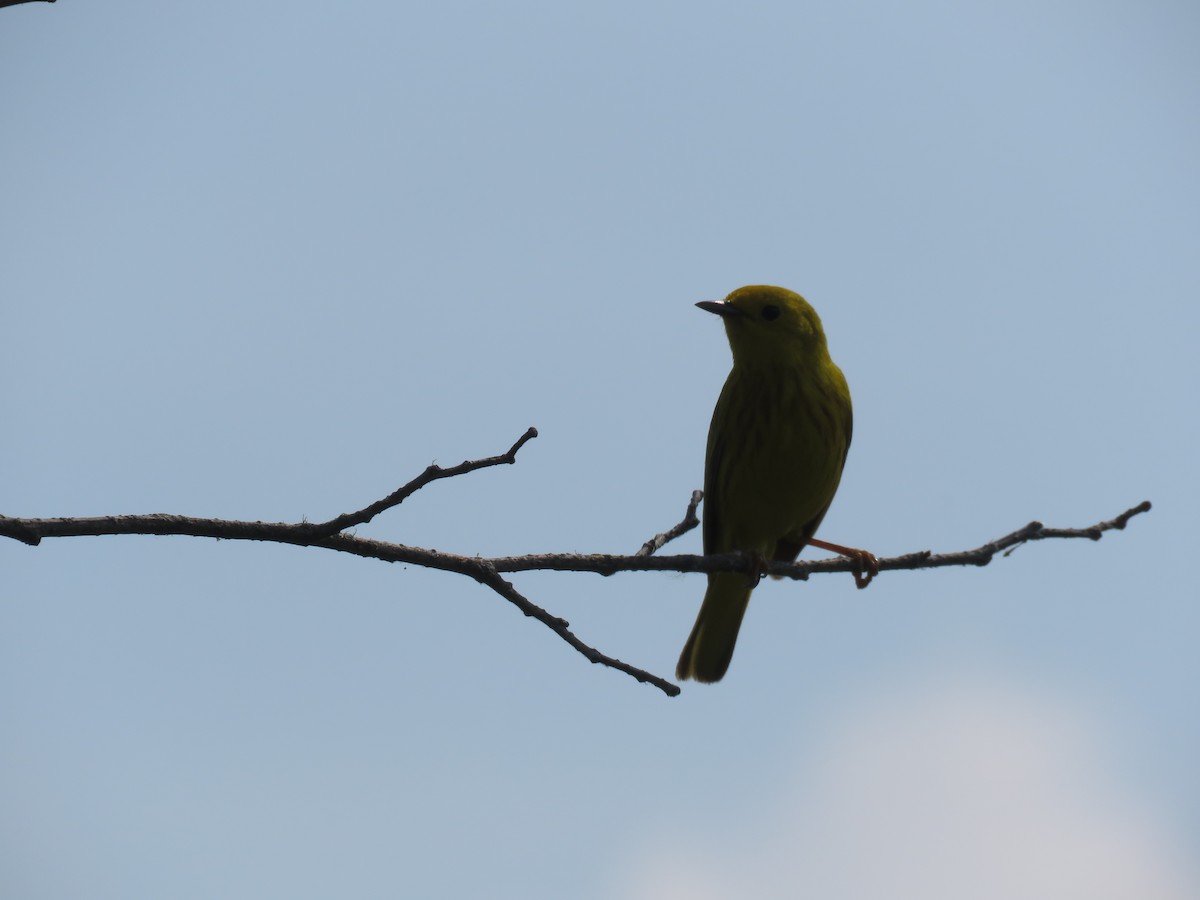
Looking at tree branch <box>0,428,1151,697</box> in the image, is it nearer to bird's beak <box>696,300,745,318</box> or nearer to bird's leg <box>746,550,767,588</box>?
bird's leg <box>746,550,767,588</box>

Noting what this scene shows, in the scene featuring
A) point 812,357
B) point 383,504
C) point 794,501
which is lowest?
point 383,504

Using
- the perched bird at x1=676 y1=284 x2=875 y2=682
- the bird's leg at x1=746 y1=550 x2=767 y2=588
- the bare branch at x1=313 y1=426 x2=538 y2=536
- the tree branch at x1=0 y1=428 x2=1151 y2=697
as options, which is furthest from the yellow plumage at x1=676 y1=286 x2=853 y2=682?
the bare branch at x1=313 y1=426 x2=538 y2=536

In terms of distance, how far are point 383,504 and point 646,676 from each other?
1150 mm

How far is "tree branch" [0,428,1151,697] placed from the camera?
3.28 meters

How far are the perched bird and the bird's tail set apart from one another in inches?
0.7

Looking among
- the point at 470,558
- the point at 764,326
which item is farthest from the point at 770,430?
the point at 470,558

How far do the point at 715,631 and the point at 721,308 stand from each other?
7.19 feet

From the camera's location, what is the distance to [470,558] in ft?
12.5

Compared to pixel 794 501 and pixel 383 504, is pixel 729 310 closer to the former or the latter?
pixel 794 501

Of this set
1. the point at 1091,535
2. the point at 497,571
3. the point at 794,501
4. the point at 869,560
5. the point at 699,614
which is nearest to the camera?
the point at 497,571

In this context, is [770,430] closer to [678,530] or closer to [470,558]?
[678,530]

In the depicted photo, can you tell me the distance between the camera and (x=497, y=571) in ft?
12.5

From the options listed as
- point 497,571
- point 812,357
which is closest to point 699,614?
point 812,357

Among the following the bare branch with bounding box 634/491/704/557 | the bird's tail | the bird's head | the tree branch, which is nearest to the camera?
the tree branch
